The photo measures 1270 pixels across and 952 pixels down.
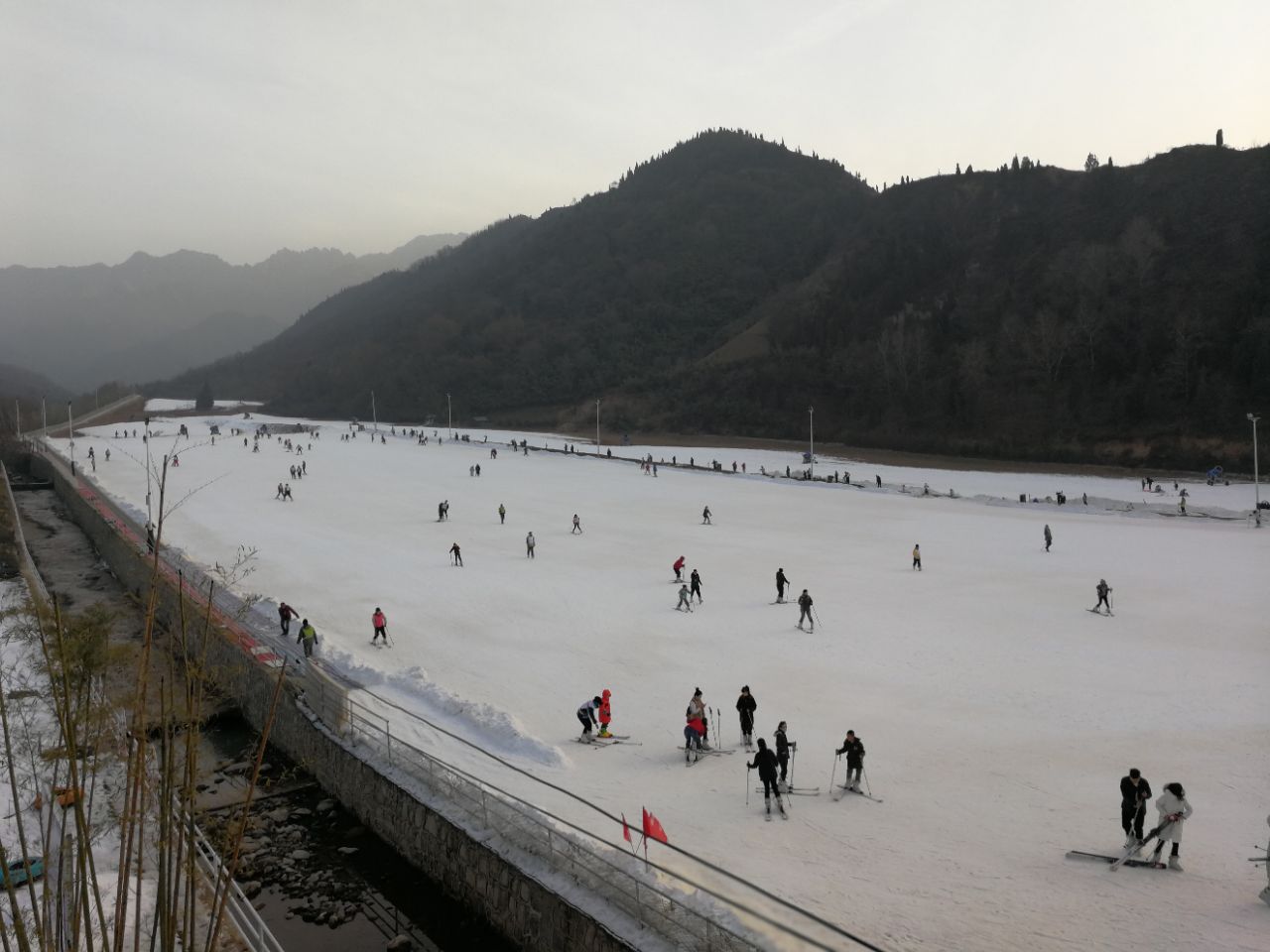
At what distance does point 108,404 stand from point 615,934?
146 m

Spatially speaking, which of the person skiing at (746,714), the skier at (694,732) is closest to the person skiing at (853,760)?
the person skiing at (746,714)

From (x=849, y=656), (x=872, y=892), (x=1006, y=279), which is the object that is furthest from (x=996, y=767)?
(x=1006, y=279)

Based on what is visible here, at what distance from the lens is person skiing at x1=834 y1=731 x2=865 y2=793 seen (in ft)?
35.7

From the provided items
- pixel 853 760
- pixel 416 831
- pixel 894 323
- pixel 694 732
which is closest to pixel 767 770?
pixel 853 760

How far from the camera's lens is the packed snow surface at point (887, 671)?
8828 millimetres

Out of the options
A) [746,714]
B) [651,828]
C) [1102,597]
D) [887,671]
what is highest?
[1102,597]

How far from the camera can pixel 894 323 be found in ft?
309

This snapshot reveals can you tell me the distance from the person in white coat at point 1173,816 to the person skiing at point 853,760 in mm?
3282

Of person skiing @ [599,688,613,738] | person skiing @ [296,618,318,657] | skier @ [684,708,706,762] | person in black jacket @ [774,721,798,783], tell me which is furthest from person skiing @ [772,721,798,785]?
person skiing @ [296,618,318,657]

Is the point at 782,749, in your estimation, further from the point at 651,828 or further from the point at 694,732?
the point at 651,828

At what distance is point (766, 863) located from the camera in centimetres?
934

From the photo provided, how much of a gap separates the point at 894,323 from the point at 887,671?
275 ft

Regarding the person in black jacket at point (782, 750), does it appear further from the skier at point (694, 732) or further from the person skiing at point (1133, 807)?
the person skiing at point (1133, 807)

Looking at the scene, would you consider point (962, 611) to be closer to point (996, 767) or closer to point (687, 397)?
point (996, 767)
